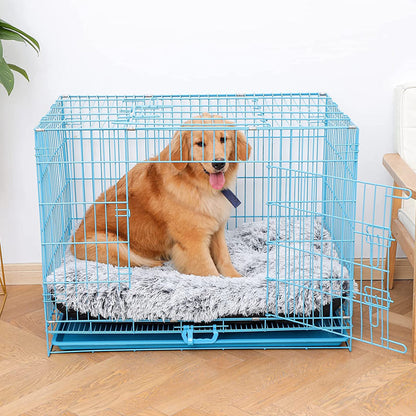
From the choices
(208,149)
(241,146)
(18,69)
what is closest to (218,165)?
(208,149)

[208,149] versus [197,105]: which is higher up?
[197,105]

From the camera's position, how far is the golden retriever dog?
274 centimetres

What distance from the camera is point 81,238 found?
113 inches

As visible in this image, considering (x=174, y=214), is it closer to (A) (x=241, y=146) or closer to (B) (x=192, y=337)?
(A) (x=241, y=146)

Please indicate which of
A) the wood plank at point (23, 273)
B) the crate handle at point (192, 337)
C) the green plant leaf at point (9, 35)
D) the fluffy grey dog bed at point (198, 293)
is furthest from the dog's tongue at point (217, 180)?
the wood plank at point (23, 273)

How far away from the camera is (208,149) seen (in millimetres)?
2646

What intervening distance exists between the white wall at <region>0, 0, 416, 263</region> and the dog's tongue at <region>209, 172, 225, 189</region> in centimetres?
62

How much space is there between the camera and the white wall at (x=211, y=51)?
305 cm

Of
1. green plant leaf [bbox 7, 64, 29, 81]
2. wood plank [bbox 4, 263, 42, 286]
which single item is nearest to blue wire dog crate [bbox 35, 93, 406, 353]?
green plant leaf [bbox 7, 64, 29, 81]

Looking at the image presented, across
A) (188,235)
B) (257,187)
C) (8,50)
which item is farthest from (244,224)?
(8,50)

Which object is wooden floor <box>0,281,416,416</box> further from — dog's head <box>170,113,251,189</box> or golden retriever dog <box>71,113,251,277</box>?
dog's head <box>170,113,251,189</box>

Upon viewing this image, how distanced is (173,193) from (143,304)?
55 centimetres

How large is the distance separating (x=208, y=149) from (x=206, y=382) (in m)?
0.97

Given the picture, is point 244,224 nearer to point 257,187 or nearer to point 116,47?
point 257,187
